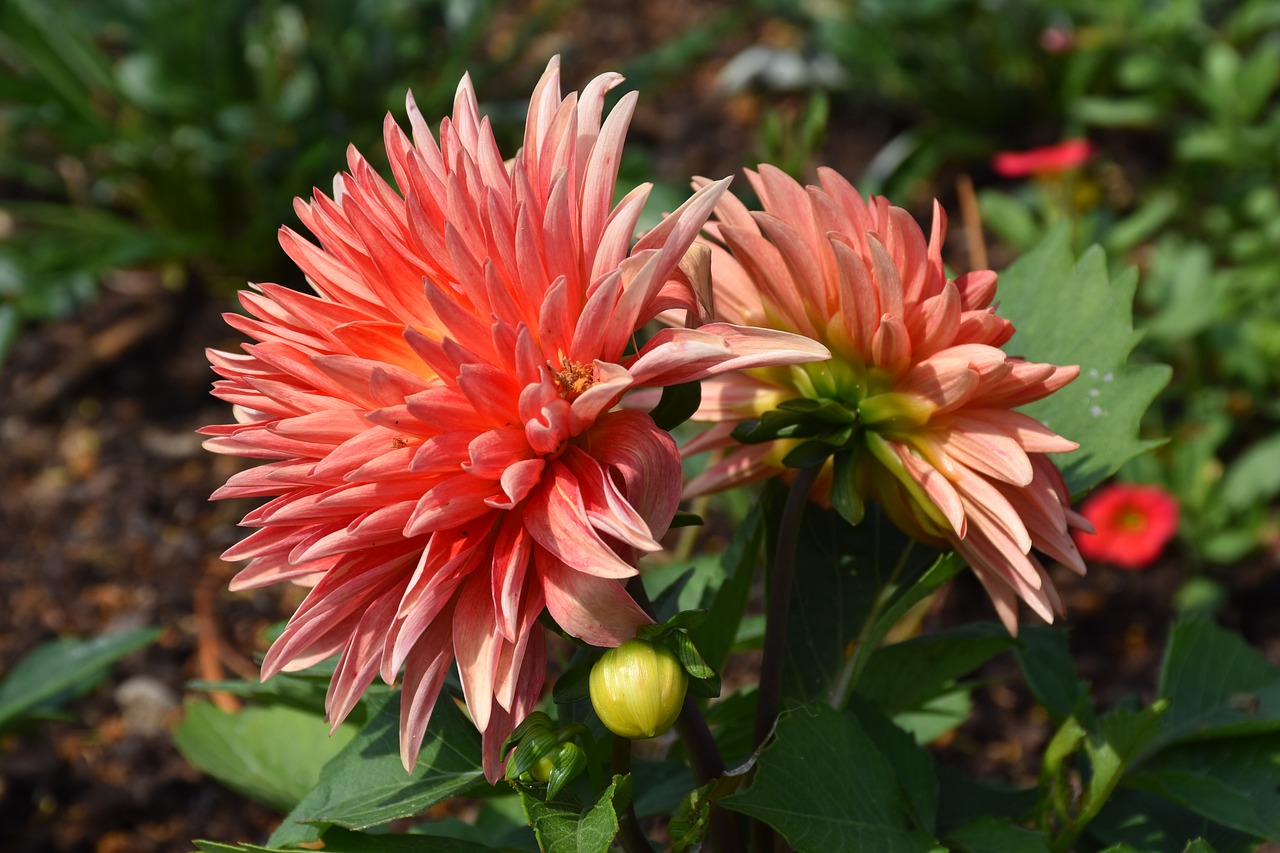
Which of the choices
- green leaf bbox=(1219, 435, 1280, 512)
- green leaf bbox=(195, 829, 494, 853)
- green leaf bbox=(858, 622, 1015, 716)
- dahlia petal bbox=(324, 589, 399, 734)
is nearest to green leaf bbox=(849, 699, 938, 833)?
green leaf bbox=(858, 622, 1015, 716)

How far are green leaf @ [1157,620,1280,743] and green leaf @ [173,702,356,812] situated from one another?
795 mm

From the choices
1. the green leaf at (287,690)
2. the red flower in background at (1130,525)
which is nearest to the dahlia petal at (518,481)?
the green leaf at (287,690)

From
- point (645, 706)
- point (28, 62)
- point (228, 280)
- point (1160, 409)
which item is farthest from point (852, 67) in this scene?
point (645, 706)

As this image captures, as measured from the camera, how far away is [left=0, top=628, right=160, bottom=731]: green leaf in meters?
1.36

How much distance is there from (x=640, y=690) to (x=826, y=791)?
0.20 meters

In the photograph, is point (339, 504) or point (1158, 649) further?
point (1158, 649)

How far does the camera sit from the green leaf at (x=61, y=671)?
1.36 metres

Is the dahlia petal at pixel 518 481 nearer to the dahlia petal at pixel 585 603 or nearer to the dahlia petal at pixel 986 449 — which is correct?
the dahlia petal at pixel 585 603

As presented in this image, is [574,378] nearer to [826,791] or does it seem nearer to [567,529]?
[567,529]

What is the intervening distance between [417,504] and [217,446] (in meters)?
0.18

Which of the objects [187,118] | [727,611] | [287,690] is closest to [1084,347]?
[727,611]

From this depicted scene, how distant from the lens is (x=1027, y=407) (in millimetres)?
1060

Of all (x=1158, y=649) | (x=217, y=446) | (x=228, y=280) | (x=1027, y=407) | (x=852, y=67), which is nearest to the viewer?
(x=217, y=446)

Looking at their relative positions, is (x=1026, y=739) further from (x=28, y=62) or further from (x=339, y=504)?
(x=28, y=62)
